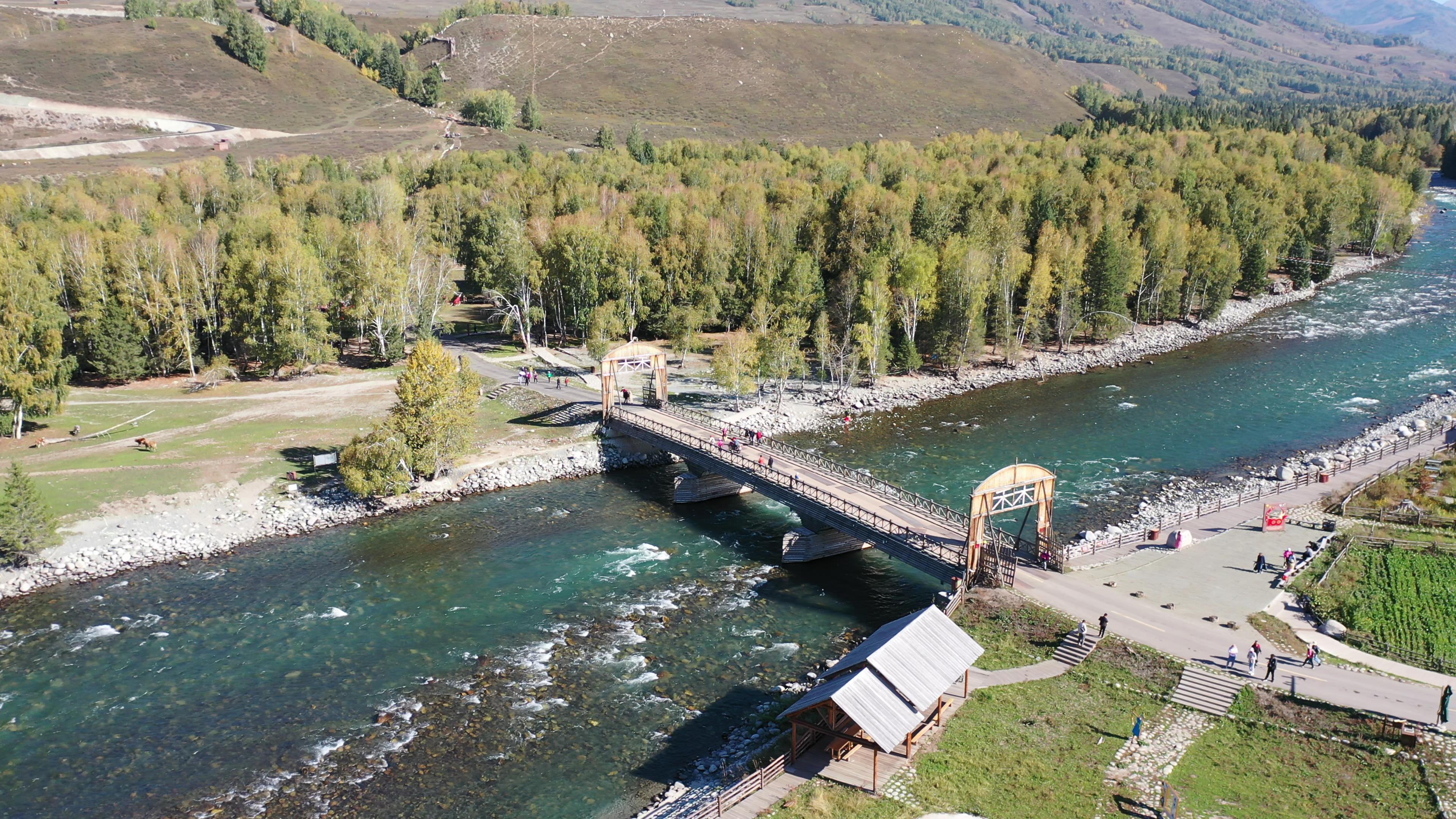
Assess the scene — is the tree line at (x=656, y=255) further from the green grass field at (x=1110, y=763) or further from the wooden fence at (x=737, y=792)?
the wooden fence at (x=737, y=792)

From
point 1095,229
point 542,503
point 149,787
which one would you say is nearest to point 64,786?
point 149,787

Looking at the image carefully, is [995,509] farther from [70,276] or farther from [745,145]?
[745,145]

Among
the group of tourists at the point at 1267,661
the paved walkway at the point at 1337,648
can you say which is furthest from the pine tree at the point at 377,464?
the paved walkway at the point at 1337,648

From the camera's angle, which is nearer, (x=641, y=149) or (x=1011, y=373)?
(x=1011, y=373)

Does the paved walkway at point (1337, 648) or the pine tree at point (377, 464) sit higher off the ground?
the pine tree at point (377, 464)

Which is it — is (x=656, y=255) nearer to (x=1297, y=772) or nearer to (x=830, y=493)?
(x=830, y=493)

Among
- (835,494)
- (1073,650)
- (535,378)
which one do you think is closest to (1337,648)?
(1073,650)

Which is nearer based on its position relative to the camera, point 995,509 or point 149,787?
point 149,787
